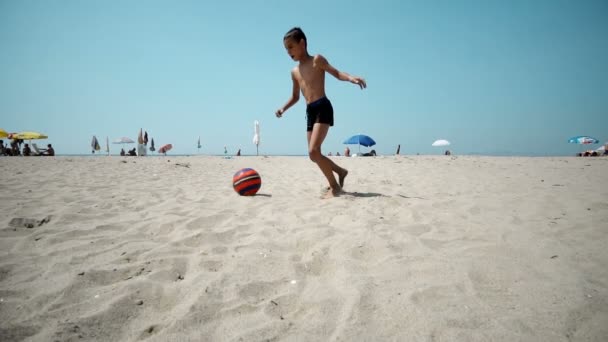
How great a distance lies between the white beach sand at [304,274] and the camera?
4.53ft

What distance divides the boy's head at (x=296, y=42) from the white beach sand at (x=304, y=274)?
7.82 ft

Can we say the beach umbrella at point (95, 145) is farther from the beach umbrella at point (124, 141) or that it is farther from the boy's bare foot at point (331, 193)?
the boy's bare foot at point (331, 193)

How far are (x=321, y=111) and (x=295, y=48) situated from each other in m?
1.01

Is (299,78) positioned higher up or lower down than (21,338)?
higher up

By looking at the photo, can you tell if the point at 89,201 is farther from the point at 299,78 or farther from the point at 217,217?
the point at 299,78

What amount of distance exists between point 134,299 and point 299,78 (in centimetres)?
366

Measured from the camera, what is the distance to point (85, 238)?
2549 millimetres

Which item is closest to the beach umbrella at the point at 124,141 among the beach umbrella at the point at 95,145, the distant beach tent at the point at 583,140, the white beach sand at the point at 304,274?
the beach umbrella at the point at 95,145

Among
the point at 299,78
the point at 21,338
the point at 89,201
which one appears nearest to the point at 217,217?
the point at 21,338

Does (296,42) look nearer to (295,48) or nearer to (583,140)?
(295,48)

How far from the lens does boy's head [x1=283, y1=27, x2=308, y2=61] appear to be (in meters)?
4.13

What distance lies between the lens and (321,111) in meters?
4.18

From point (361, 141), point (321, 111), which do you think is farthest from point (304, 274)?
point (361, 141)

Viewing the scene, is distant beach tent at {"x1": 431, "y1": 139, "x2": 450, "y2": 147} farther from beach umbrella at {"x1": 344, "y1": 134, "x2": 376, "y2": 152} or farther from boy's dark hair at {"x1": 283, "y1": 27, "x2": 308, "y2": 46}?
boy's dark hair at {"x1": 283, "y1": 27, "x2": 308, "y2": 46}
